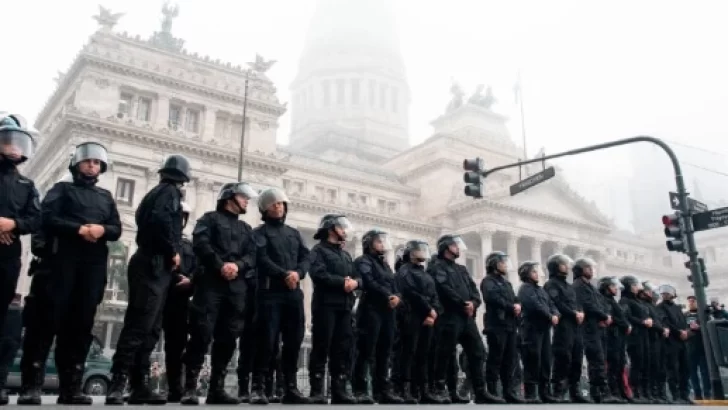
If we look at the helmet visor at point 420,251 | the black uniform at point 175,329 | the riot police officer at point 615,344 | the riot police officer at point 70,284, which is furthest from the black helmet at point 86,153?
the riot police officer at point 615,344

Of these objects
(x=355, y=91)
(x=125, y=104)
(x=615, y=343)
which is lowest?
(x=615, y=343)

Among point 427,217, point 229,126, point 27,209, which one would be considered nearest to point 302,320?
point 27,209

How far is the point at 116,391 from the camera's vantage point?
20.3ft

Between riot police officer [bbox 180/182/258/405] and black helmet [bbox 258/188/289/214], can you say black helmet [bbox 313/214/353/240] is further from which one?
riot police officer [bbox 180/182/258/405]

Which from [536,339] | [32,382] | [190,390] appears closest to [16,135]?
[32,382]

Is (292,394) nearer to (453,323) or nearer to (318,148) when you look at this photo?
(453,323)

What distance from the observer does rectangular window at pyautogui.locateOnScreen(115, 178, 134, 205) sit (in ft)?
102

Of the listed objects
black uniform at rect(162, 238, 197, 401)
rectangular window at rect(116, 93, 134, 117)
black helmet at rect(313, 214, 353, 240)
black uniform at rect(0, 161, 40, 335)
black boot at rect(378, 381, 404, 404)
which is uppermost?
rectangular window at rect(116, 93, 134, 117)

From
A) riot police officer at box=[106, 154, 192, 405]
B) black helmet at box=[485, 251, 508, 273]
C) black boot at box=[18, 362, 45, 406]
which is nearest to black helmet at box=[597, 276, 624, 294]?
black helmet at box=[485, 251, 508, 273]

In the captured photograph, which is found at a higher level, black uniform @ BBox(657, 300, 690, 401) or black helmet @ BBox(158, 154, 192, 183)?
black helmet @ BBox(158, 154, 192, 183)

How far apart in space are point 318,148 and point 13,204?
5435 centimetres

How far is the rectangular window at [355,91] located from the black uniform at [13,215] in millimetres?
65900

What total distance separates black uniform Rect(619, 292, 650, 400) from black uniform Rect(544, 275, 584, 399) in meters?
2.00

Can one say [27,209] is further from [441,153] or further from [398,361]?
[441,153]
